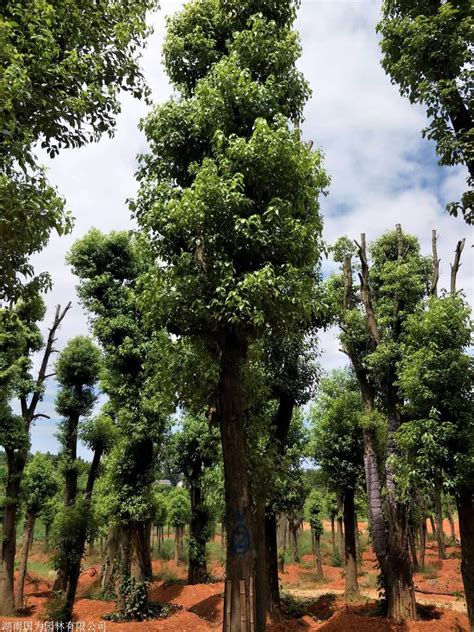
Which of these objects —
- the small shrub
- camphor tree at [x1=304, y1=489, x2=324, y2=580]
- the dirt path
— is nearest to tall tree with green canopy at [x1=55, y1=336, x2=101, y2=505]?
the dirt path

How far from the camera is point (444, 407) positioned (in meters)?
11.6

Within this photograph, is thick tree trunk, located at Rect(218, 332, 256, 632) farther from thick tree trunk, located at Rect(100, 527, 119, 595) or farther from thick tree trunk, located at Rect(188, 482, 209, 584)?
thick tree trunk, located at Rect(188, 482, 209, 584)

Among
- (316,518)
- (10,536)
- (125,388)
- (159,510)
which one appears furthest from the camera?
(316,518)

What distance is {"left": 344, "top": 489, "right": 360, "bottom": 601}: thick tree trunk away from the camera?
19.7 metres

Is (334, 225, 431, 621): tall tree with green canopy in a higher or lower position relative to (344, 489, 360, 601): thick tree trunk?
higher

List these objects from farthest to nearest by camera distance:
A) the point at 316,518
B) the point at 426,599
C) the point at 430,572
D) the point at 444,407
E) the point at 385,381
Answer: the point at 316,518 → the point at 430,572 → the point at 426,599 → the point at 385,381 → the point at 444,407

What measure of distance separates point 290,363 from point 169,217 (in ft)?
25.8

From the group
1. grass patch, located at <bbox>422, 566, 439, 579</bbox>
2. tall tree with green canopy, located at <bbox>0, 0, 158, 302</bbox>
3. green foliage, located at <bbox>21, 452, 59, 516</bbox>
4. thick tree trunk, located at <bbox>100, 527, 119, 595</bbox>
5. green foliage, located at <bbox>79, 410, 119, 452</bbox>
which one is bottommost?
grass patch, located at <bbox>422, 566, 439, 579</bbox>

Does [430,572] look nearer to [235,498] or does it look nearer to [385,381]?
[385,381]

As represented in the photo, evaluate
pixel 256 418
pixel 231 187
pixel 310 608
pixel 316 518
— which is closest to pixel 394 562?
pixel 310 608

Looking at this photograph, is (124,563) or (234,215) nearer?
(234,215)

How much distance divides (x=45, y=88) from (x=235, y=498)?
5.68m

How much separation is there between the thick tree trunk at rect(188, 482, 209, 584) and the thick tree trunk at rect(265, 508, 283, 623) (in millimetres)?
8685

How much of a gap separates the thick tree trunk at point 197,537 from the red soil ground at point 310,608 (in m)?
1.62
